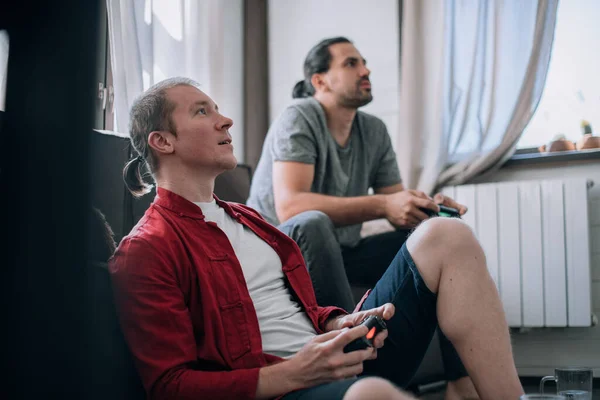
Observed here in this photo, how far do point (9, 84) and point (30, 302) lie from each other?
14 cm

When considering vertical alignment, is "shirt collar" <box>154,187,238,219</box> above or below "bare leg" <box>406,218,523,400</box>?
above

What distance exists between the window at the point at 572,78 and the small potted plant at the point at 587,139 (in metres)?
0.03

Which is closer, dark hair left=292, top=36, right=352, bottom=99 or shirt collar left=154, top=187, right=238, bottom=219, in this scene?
shirt collar left=154, top=187, right=238, bottom=219

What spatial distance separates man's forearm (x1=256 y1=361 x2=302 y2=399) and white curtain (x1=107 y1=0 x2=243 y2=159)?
136 cm

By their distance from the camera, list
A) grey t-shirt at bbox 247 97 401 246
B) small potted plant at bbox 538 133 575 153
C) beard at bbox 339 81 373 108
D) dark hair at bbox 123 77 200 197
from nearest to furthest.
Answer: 1. dark hair at bbox 123 77 200 197
2. grey t-shirt at bbox 247 97 401 246
3. beard at bbox 339 81 373 108
4. small potted plant at bbox 538 133 575 153

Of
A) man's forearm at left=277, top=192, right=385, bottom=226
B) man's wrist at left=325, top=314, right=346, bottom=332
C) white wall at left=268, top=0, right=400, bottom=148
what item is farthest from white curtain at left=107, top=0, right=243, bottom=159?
man's wrist at left=325, top=314, right=346, bottom=332

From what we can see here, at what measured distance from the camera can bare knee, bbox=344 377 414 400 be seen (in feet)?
2.74

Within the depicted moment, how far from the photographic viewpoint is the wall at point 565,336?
2.59 meters

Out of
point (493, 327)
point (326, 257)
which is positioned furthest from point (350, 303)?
point (493, 327)

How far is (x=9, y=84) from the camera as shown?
426 millimetres

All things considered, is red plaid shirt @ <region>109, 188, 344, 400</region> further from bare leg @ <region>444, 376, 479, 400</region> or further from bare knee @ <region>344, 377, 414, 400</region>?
bare leg @ <region>444, 376, 479, 400</region>

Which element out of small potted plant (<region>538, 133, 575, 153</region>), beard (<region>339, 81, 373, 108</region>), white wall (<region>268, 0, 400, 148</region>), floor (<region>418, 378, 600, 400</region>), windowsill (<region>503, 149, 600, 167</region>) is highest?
white wall (<region>268, 0, 400, 148</region>)

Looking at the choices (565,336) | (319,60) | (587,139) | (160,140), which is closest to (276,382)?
(160,140)

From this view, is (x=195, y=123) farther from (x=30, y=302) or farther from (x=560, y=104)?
(x=560, y=104)
